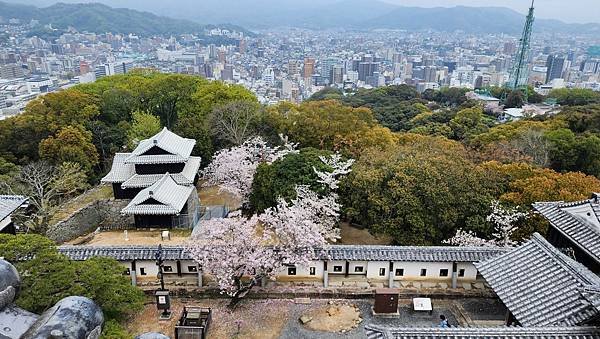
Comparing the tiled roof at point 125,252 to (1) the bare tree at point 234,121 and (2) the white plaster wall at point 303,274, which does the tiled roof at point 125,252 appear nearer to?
(2) the white plaster wall at point 303,274

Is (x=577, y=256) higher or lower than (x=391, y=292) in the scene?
higher

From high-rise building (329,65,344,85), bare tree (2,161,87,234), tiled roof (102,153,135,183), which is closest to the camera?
bare tree (2,161,87,234)

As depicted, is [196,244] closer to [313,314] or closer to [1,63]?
[313,314]

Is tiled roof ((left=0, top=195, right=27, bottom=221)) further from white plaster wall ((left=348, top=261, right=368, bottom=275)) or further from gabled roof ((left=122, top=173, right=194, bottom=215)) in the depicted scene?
white plaster wall ((left=348, top=261, right=368, bottom=275))

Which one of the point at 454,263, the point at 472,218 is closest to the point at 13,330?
the point at 454,263

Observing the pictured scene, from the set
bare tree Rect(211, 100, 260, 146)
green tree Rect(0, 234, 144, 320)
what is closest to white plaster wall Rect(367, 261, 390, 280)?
green tree Rect(0, 234, 144, 320)
